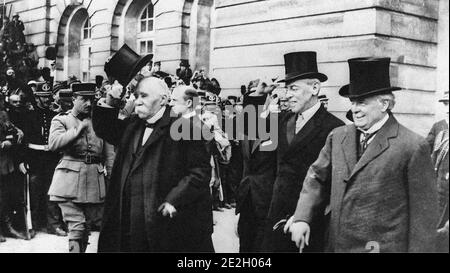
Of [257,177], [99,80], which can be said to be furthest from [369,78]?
[99,80]

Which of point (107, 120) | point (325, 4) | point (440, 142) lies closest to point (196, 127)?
point (107, 120)

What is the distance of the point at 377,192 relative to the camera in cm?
340

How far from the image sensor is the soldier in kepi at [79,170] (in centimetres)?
505

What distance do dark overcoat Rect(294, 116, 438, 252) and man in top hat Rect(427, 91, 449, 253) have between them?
19.3 inches

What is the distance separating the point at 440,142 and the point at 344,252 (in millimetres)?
1276

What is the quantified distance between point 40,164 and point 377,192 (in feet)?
14.8

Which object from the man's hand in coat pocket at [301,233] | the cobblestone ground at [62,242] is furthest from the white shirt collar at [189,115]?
the man's hand in coat pocket at [301,233]

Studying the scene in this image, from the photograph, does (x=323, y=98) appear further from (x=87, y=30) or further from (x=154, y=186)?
(x=87, y=30)

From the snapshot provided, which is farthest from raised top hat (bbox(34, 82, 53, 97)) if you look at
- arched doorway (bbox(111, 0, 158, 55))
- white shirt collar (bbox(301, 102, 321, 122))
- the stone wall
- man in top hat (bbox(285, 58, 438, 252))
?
man in top hat (bbox(285, 58, 438, 252))

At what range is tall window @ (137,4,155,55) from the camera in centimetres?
699

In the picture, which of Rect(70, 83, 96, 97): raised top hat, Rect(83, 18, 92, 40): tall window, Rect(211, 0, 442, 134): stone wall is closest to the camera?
Rect(70, 83, 96, 97): raised top hat

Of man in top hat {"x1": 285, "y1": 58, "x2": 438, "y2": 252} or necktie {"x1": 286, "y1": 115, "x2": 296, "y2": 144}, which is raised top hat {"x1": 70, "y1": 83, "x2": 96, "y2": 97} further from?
man in top hat {"x1": 285, "y1": 58, "x2": 438, "y2": 252}

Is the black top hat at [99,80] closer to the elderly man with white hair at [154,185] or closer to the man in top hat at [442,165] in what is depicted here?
the elderly man with white hair at [154,185]
